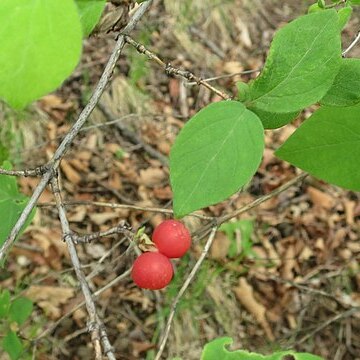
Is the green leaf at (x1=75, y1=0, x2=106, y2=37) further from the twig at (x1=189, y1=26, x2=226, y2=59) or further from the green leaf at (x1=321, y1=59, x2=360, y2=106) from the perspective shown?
the twig at (x1=189, y1=26, x2=226, y2=59)

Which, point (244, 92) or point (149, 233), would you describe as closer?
point (244, 92)

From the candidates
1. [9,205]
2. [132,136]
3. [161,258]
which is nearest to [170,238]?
[161,258]

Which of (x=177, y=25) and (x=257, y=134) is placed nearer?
(x=257, y=134)

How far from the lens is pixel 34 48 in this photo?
1.61ft

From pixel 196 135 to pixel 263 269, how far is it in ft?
7.84

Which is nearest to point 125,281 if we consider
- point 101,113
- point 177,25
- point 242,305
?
point 242,305

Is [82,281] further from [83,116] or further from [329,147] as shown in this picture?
[329,147]

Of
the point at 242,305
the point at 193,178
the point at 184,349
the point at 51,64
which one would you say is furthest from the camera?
the point at 242,305

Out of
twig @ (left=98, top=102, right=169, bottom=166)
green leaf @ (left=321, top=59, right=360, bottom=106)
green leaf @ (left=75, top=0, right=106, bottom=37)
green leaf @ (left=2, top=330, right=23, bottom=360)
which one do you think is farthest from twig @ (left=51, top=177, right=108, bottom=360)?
twig @ (left=98, top=102, right=169, bottom=166)

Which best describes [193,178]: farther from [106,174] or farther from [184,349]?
[106,174]

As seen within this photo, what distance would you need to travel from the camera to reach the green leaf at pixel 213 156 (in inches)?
28.3

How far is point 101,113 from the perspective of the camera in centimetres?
327

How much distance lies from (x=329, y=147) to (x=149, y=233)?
1.99m

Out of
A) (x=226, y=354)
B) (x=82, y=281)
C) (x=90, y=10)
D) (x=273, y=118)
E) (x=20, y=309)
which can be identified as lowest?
(x=20, y=309)
